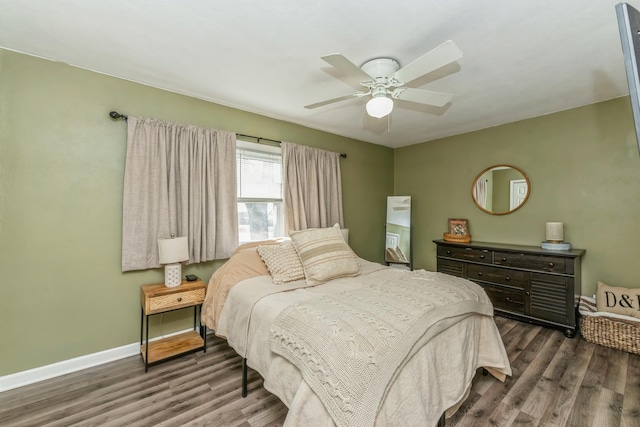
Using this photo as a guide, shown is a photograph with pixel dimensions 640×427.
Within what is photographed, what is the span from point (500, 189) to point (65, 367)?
203 inches

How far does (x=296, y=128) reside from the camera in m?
3.62

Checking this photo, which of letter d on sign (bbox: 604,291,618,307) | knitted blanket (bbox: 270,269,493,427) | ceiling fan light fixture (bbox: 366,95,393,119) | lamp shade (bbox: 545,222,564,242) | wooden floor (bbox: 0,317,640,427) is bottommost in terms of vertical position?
wooden floor (bbox: 0,317,640,427)

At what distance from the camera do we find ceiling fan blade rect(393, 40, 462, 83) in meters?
1.47

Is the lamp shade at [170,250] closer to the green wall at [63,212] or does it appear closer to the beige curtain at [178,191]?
the beige curtain at [178,191]

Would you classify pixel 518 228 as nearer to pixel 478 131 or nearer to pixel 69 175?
pixel 478 131

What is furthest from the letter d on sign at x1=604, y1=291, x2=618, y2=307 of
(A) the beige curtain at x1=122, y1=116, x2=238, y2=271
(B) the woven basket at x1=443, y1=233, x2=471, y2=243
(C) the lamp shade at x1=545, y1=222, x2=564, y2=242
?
(A) the beige curtain at x1=122, y1=116, x2=238, y2=271

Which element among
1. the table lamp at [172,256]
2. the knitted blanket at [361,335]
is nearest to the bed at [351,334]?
the knitted blanket at [361,335]

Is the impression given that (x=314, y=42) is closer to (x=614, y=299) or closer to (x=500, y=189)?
(x=500, y=189)

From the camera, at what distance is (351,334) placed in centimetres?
132

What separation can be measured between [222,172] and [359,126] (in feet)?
6.51

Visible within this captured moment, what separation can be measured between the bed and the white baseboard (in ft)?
2.53

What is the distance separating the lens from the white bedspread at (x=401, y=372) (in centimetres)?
124

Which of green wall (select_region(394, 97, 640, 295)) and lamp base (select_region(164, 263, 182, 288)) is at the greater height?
green wall (select_region(394, 97, 640, 295))

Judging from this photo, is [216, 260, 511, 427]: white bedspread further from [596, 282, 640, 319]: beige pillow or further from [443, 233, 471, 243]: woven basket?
[443, 233, 471, 243]: woven basket
